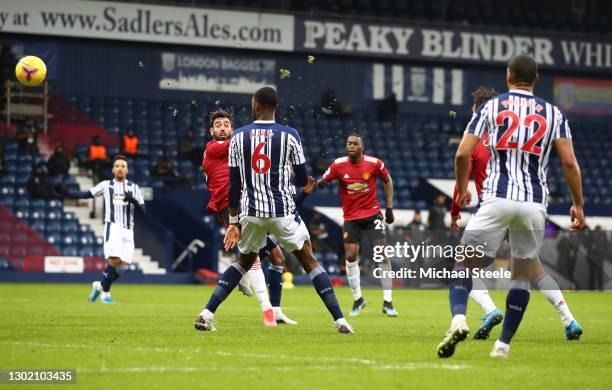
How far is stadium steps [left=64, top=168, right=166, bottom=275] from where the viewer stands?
3056cm

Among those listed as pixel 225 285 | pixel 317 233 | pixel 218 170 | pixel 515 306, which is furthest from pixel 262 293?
pixel 317 233

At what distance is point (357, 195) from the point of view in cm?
1650

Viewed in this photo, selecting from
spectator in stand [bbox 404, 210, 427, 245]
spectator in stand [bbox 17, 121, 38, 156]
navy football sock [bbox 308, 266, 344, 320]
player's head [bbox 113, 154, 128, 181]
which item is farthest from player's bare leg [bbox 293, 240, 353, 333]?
spectator in stand [bbox 17, 121, 38, 156]

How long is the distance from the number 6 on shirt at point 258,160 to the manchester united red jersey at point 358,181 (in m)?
5.30

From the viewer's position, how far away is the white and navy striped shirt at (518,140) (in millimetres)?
8672

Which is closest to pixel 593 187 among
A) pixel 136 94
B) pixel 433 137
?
pixel 433 137

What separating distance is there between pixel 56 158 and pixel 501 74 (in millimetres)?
19657

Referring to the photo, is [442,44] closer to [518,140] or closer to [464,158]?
[518,140]

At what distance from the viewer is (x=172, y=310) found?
1638 centimetres

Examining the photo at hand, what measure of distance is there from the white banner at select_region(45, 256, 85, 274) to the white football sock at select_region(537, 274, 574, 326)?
1956 cm

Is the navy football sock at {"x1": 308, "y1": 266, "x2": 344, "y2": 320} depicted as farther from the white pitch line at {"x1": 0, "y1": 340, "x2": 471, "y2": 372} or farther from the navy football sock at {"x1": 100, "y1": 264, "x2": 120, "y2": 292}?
the navy football sock at {"x1": 100, "y1": 264, "x2": 120, "y2": 292}

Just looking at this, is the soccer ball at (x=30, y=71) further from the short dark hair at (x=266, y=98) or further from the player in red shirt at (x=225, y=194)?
the short dark hair at (x=266, y=98)

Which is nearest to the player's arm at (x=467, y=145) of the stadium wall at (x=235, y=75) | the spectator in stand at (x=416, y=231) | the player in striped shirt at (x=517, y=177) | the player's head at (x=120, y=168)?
the player in striped shirt at (x=517, y=177)

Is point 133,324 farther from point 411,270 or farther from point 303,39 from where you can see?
point 303,39
